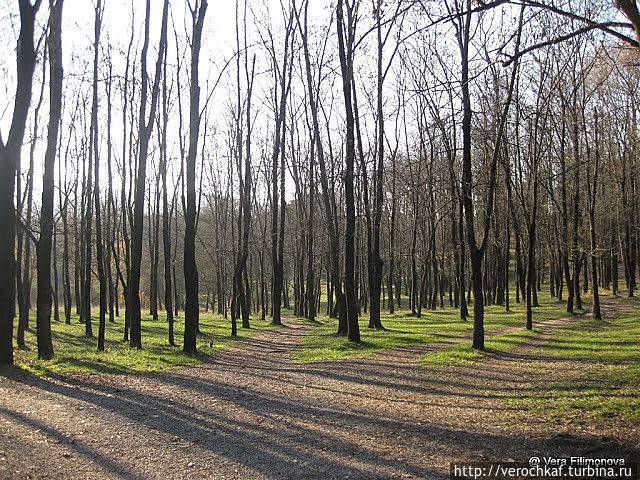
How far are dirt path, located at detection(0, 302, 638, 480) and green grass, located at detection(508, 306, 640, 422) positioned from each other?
1.84ft

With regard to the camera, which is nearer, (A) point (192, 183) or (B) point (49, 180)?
(B) point (49, 180)

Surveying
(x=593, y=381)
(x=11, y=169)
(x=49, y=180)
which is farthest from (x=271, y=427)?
(x=49, y=180)

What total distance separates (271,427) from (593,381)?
20.6 feet

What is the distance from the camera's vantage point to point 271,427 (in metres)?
6.61

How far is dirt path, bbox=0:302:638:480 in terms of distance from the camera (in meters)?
5.05

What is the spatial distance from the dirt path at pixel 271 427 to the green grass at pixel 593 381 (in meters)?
0.56

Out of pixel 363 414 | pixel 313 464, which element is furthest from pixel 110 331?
pixel 313 464

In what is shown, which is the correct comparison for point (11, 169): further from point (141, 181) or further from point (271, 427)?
point (271, 427)

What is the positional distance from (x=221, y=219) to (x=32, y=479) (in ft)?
114

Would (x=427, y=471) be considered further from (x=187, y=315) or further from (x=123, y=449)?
(x=187, y=315)

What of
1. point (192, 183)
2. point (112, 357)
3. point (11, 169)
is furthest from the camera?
point (192, 183)

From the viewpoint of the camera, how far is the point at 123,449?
18.0 ft

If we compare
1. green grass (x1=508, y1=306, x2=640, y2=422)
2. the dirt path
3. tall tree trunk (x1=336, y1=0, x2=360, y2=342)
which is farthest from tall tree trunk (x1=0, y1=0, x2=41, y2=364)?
green grass (x1=508, y1=306, x2=640, y2=422)

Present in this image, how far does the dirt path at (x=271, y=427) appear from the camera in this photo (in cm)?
505
